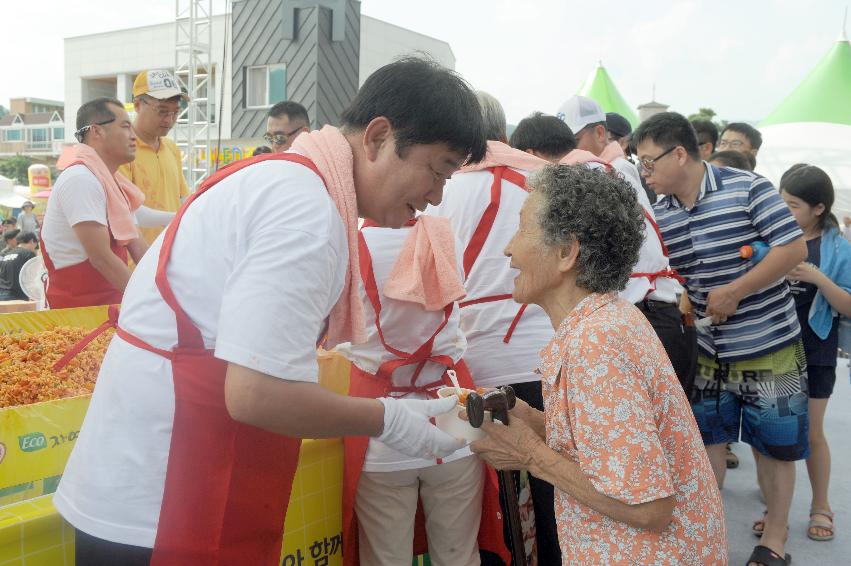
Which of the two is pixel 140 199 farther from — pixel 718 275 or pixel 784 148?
pixel 784 148

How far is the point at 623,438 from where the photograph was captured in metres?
1.48

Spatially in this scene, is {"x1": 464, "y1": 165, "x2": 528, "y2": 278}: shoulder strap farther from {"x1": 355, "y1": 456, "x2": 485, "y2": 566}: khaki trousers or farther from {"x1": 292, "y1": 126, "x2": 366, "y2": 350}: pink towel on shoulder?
{"x1": 292, "y1": 126, "x2": 366, "y2": 350}: pink towel on shoulder

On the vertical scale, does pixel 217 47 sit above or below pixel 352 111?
above

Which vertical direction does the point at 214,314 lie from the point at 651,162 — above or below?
below

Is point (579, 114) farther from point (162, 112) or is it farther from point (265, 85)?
point (265, 85)

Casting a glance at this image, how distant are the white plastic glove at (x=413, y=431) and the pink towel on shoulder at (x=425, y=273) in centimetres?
57

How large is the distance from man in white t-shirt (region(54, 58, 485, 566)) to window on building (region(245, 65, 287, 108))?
727 inches

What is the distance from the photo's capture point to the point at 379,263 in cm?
221

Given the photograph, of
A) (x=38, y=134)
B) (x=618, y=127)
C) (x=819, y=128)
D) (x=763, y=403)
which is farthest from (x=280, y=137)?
(x=38, y=134)

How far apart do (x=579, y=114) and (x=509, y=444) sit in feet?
7.84

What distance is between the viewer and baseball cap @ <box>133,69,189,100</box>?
431 cm

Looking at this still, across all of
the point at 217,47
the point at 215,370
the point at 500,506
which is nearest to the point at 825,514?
the point at 500,506

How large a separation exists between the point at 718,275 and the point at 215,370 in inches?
106

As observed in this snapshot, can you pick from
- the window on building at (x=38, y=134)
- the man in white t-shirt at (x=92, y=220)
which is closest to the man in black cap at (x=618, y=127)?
the man in white t-shirt at (x=92, y=220)
